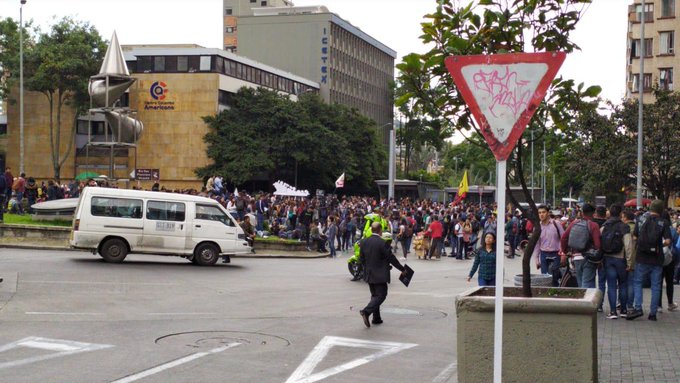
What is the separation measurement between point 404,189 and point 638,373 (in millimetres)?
59547

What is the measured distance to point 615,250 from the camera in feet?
40.6

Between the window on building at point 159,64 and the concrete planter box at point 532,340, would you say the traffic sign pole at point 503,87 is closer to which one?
the concrete planter box at point 532,340

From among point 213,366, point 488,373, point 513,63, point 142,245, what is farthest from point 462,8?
point 142,245

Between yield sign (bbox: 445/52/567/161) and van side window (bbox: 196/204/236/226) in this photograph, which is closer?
yield sign (bbox: 445/52/567/161)

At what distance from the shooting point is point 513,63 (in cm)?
604

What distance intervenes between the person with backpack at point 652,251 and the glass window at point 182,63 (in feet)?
199

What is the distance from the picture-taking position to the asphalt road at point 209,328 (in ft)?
29.2

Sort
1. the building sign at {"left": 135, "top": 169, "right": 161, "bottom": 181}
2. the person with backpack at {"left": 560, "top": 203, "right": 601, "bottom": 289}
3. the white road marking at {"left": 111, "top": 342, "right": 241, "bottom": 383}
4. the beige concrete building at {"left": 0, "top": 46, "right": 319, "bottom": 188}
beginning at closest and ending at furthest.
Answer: the white road marking at {"left": 111, "top": 342, "right": 241, "bottom": 383}
the person with backpack at {"left": 560, "top": 203, "right": 601, "bottom": 289}
the building sign at {"left": 135, "top": 169, "right": 161, "bottom": 181}
the beige concrete building at {"left": 0, "top": 46, "right": 319, "bottom": 188}

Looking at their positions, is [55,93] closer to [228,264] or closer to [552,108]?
[228,264]

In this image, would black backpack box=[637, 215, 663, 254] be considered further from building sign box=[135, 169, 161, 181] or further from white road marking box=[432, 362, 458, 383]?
building sign box=[135, 169, 161, 181]

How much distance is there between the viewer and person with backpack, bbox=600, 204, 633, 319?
12344 millimetres

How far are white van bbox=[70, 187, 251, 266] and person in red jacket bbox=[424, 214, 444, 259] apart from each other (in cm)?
1021

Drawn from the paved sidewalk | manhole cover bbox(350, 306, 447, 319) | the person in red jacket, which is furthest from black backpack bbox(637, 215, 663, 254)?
the person in red jacket

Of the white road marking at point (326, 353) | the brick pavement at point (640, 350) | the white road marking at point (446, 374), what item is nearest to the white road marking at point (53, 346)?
the white road marking at point (326, 353)
